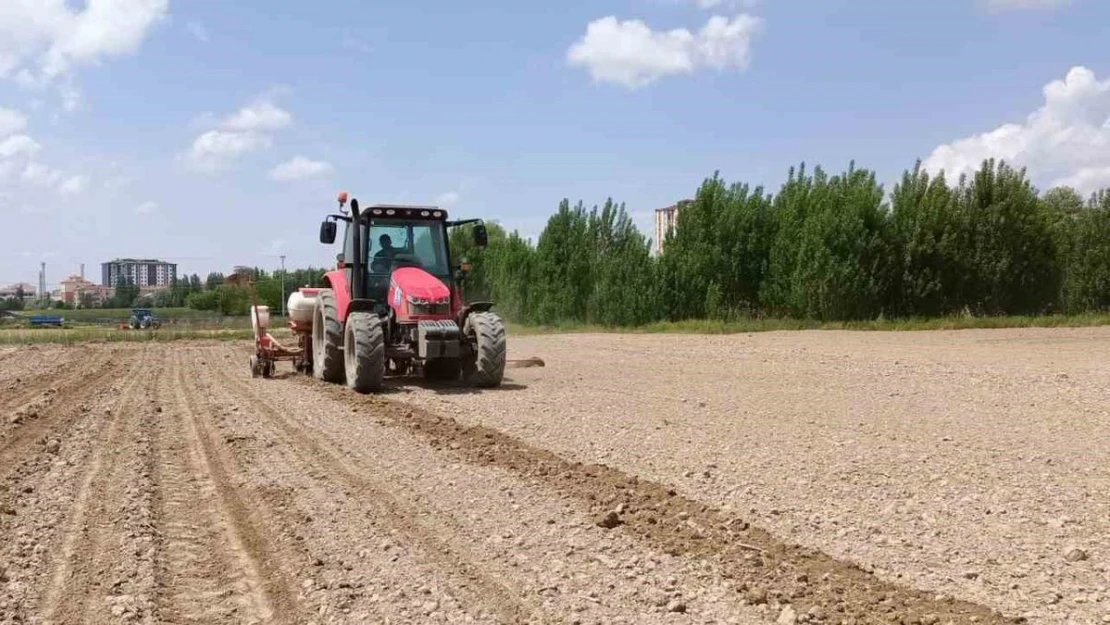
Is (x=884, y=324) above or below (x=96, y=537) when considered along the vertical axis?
above

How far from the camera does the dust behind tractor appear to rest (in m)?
12.4

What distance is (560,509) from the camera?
19.4 feet

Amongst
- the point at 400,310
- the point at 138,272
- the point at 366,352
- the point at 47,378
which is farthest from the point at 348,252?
the point at 138,272

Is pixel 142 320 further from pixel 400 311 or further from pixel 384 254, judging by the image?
pixel 400 311

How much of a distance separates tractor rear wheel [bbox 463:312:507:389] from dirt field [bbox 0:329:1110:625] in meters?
0.80

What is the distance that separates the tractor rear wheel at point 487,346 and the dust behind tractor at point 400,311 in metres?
0.01

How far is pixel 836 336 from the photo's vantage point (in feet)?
94.0

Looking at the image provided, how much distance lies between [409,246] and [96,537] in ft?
28.8

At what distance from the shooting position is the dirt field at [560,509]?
4297 mm

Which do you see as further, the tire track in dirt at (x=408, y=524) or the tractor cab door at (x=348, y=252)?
the tractor cab door at (x=348, y=252)

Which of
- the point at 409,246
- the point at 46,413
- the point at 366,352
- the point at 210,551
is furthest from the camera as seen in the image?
the point at 409,246

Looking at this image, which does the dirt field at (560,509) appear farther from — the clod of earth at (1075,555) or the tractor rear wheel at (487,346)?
the tractor rear wheel at (487,346)

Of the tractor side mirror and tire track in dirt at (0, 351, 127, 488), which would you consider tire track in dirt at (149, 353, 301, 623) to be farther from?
the tractor side mirror

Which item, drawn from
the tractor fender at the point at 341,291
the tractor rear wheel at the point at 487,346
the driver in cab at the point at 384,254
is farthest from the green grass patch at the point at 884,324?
the tractor rear wheel at the point at 487,346
